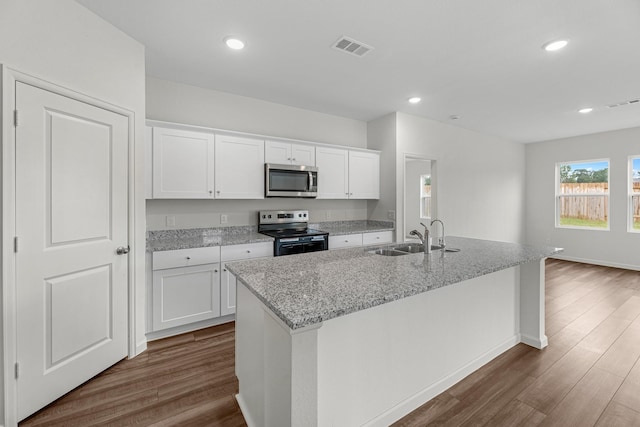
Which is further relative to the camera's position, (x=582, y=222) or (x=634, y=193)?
(x=582, y=222)

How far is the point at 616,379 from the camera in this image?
2043mm

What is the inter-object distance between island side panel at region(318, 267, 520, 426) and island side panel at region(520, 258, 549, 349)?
26cm

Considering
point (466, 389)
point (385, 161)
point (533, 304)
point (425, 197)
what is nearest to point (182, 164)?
point (385, 161)

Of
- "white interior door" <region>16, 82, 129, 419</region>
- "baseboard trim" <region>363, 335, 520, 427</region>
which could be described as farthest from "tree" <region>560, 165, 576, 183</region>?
"white interior door" <region>16, 82, 129, 419</region>

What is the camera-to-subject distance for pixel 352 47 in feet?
8.27

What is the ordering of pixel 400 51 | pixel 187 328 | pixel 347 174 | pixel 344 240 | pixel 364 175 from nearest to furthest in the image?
1. pixel 400 51
2. pixel 187 328
3. pixel 344 240
4. pixel 347 174
5. pixel 364 175

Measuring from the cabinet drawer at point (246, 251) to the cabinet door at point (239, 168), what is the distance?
0.61 meters

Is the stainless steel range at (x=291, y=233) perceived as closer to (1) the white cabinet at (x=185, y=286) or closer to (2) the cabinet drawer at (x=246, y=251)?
(2) the cabinet drawer at (x=246, y=251)

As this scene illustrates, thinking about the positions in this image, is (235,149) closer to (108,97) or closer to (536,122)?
(108,97)

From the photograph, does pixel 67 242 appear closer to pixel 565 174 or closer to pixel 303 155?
pixel 303 155

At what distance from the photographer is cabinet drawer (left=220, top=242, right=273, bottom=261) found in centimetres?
293

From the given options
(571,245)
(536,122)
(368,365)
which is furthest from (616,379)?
(571,245)

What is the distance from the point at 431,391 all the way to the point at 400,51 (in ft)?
8.86

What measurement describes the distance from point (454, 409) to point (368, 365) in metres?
0.73
